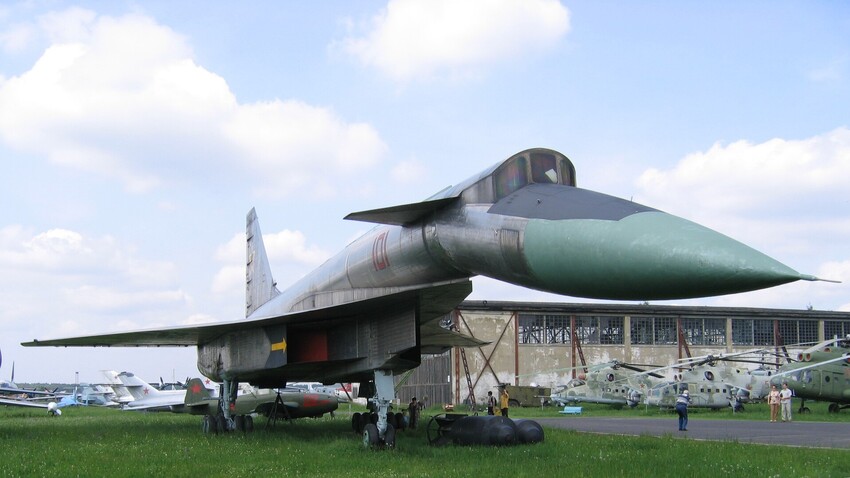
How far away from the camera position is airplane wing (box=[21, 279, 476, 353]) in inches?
416

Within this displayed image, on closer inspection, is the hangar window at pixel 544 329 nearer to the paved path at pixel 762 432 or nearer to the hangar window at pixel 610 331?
the hangar window at pixel 610 331

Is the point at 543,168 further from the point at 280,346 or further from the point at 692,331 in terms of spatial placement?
the point at 692,331

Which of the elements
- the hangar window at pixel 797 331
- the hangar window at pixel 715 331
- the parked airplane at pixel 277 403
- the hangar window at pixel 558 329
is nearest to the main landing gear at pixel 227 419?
the parked airplane at pixel 277 403

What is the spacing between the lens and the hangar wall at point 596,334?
119 ft

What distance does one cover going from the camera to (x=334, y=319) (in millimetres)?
12305

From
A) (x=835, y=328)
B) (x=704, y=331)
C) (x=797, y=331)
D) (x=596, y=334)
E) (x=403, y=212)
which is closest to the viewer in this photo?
(x=403, y=212)

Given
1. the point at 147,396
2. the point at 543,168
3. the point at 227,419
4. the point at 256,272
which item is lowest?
the point at 147,396

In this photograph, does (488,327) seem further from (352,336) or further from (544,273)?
(544,273)

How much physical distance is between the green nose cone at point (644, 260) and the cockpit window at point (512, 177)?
123cm

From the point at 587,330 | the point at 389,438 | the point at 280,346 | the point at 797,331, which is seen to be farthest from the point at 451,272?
the point at 797,331

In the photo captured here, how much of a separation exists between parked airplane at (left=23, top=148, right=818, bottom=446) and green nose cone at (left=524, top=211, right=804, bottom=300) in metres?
0.01

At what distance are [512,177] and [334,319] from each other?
4.58 meters

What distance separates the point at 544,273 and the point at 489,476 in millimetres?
2432

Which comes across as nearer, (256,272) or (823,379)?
(256,272)
